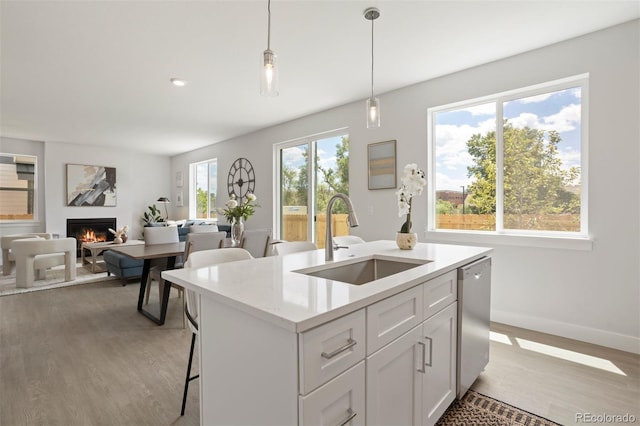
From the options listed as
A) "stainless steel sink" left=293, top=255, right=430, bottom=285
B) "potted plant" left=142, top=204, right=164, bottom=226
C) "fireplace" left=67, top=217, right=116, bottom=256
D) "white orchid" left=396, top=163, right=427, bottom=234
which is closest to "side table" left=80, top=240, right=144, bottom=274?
"fireplace" left=67, top=217, right=116, bottom=256

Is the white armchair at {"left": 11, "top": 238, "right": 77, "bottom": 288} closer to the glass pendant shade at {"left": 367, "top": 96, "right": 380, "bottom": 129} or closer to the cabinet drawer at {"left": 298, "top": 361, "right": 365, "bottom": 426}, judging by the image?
Result: the glass pendant shade at {"left": 367, "top": 96, "right": 380, "bottom": 129}

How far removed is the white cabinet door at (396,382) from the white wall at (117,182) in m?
7.92

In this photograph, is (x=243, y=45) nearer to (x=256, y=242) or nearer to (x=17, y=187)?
(x=256, y=242)

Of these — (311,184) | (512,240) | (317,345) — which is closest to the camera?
(317,345)

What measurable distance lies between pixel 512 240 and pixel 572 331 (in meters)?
0.87

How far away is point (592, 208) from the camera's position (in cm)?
260

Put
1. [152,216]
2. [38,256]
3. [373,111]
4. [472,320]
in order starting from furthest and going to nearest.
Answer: [152,216] → [38,256] → [373,111] → [472,320]

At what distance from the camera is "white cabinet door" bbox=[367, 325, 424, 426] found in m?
1.11

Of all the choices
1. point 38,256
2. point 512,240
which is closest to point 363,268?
point 512,240

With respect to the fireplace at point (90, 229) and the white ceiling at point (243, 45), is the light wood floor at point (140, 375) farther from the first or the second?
the fireplace at point (90, 229)

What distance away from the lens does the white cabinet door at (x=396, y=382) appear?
43.6 inches

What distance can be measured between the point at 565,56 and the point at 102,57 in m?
4.12

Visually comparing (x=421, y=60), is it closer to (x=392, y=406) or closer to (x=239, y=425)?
(x=392, y=406)

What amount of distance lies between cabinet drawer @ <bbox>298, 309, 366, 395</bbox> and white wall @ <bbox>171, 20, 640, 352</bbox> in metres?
2.59
